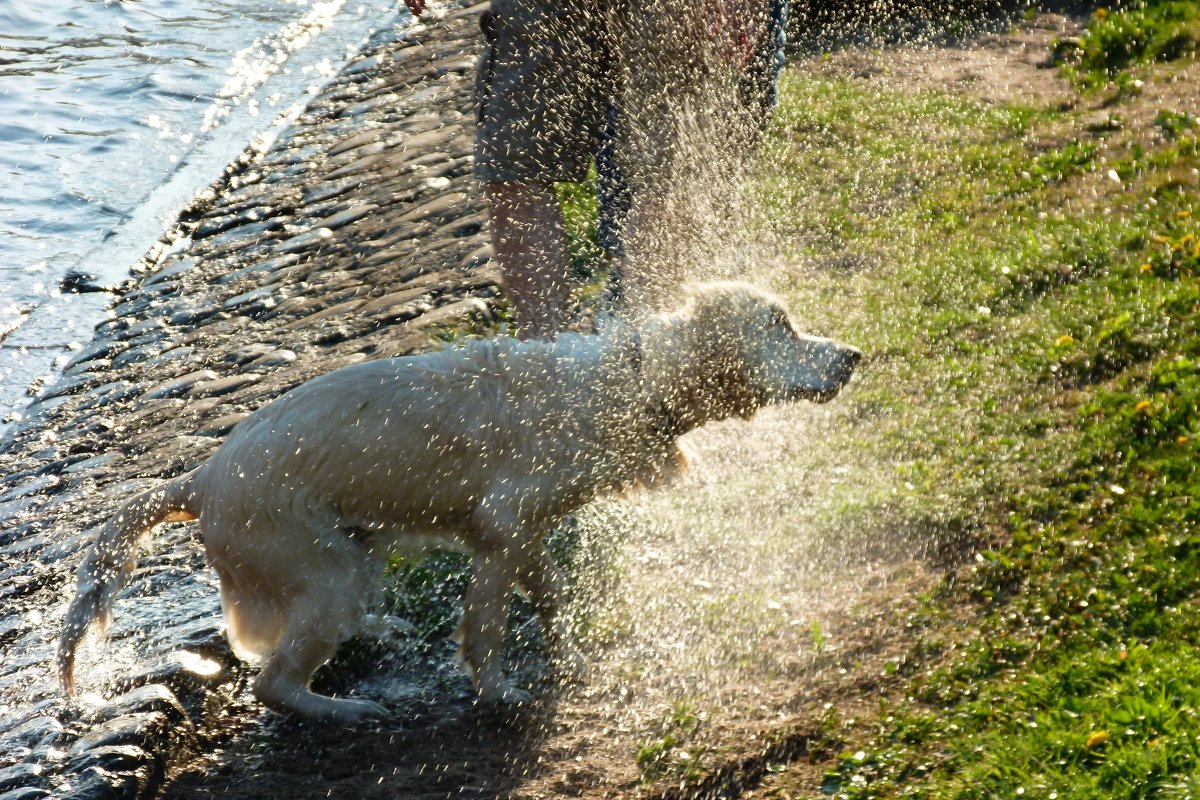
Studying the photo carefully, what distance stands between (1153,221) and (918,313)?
4.10ft

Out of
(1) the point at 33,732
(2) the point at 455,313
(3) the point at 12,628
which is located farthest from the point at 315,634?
(2) the point at 455,313

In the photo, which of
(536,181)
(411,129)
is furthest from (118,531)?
(411,129)

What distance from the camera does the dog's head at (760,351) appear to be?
4.26 meters

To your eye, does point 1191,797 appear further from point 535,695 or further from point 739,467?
point 739,467

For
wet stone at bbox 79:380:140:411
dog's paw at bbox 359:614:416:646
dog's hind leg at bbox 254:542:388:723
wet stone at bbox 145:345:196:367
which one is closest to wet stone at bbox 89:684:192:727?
dog's hind leg at bbox 254:542:388:723

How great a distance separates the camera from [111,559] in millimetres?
3980

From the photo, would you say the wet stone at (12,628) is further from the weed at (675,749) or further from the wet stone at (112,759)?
the weed at (675,749)

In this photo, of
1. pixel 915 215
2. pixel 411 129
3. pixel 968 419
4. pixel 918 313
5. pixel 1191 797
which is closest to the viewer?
pixel 1191 797

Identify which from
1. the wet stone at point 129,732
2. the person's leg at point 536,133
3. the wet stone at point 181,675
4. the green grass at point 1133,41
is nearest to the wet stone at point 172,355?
the person's leg at point 536,133

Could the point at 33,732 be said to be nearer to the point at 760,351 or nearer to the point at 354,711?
the point at 354,711

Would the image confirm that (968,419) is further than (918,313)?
No

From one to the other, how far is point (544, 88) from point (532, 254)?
0.66 m

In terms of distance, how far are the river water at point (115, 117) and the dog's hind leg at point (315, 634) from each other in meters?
2.98

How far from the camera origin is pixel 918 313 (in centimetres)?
613
